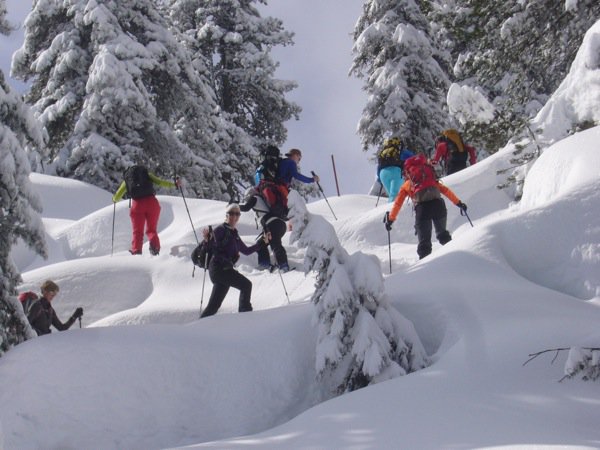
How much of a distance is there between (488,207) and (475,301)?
7.28 meters

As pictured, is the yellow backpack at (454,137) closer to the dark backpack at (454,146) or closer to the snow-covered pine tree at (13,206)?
the dark backpack at (454,146)

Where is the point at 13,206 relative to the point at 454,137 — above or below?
below

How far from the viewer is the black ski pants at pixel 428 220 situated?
31.0 ft

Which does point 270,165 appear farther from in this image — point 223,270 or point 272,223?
point 223,270

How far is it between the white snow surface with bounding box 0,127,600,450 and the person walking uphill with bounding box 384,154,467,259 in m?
1.32

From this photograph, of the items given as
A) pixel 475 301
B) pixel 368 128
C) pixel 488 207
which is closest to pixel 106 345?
pixel 475 301

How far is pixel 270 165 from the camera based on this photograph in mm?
10977

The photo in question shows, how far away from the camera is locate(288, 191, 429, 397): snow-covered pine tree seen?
19.0ft

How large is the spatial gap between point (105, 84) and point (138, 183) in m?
8.05

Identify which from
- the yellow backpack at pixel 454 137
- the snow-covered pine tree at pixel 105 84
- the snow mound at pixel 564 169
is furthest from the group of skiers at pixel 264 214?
the snow-covered pine tree at pixel 105 84

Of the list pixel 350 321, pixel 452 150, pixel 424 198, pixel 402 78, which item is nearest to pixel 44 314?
pixel 350 321

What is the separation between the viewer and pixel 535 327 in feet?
18.1

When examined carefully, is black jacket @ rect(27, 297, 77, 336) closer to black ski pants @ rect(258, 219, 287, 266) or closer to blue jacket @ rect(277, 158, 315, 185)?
black ski pants @ rect(258, 219, 287, 266)

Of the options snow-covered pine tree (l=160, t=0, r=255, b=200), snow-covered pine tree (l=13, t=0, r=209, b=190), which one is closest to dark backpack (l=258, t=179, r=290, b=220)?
snow-covered pine tree (l=13, t=0, r=209, b=190)
